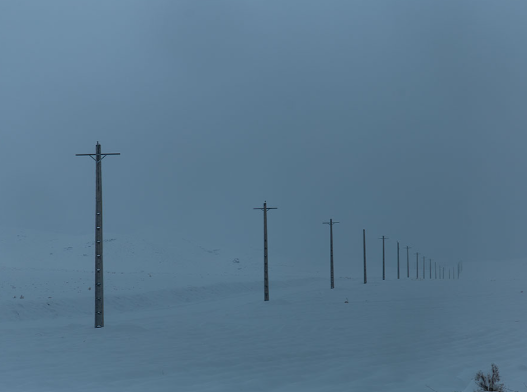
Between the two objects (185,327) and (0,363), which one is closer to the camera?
(0,363)

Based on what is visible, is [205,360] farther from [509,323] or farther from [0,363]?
[509,323]

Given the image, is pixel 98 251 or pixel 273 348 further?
pixel 98 251

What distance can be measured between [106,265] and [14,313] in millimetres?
74716

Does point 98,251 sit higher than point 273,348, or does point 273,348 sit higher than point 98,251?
point 98,251

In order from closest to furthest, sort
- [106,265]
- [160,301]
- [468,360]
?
[468,360] < [160,301] < [106,265]

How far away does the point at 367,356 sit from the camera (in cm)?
1335

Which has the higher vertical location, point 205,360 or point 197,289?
point 205,360

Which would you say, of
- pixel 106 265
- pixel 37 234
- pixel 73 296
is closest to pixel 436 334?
pixel 73 296

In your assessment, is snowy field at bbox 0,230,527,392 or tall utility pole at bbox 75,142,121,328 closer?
snowy field at bbox 0,230,527,392

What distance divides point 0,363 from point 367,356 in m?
8.77

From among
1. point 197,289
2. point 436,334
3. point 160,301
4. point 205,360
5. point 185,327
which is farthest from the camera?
point 197,289

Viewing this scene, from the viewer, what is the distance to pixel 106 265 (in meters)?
99.6

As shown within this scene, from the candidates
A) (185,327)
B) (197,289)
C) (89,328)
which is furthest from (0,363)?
(197,289)

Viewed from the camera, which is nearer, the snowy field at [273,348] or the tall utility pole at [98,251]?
the snowy field at [273,348]
